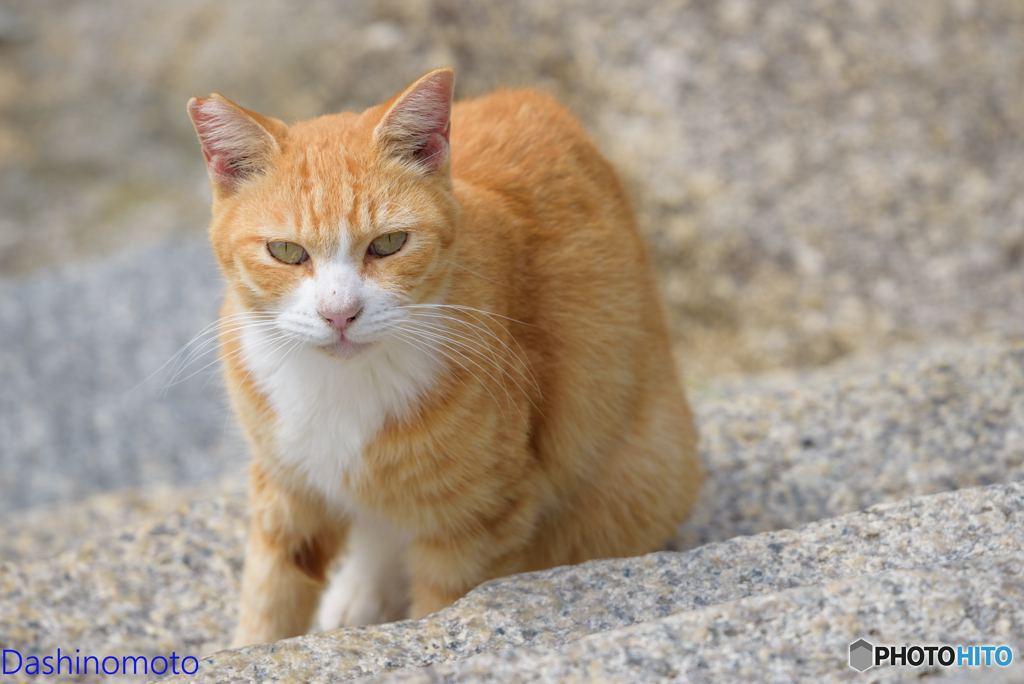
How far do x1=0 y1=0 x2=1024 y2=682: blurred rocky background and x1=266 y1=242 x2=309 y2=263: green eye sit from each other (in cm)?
46

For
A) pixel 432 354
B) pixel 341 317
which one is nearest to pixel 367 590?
pixel 432 354

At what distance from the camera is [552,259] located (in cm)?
246

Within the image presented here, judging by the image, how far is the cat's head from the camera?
1944mm

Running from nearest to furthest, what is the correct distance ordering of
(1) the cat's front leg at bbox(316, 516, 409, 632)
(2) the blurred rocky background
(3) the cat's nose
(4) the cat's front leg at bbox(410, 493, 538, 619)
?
(3) the cat's nose < (2) the blurred rocky background < (4) the cat's front leg at bbox(410, 493, 538, 619) < (1) the cat's front leg at bbox(316, 516, 409, 632)

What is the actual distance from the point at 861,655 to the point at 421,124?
1.47 meters

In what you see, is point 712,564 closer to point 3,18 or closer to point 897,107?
point 897,107

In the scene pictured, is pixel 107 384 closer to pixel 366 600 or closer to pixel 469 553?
pixel 366 600

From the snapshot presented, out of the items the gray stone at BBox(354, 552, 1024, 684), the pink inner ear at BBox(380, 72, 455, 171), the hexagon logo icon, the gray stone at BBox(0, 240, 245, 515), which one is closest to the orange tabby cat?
the pink inner ear at BBox(380, 72, 455, 171)

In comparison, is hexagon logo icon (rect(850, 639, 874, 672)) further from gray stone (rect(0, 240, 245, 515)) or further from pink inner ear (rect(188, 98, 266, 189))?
gray stone (rect(0, 240, 245, 515))

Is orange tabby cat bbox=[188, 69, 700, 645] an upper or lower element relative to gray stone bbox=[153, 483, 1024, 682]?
upper

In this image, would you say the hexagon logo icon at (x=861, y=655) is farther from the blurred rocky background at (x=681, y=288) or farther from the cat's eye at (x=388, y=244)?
the cat's eye at (x=388, y=244)

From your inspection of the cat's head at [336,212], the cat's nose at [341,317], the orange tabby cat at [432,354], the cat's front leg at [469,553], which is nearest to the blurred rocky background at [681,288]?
the cat's front leg at [469,553]

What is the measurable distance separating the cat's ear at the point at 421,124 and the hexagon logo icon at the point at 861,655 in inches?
54.4

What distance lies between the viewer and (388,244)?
2.03m
